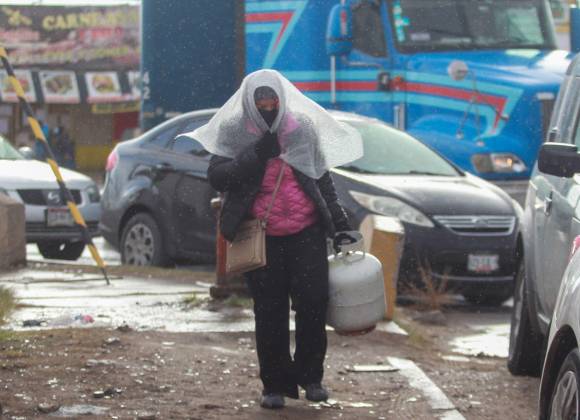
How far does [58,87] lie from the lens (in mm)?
51562

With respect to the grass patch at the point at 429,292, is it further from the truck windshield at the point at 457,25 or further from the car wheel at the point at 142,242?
the truck windshield at the point at 457,25

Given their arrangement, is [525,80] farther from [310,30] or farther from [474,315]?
[474,315]

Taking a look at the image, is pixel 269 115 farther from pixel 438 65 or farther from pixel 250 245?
pixel 438 65

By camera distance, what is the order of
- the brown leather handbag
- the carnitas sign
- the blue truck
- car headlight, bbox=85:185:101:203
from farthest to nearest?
the carnitas sign, car headlight, bbox=85:185:101:203, the blue truck, the brown leather handbag

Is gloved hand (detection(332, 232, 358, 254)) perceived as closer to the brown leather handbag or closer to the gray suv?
the brown leather handbag

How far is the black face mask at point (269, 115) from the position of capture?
747 centimetres

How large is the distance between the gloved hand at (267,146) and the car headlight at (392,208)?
472 cm

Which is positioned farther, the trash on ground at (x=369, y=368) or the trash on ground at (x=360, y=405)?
the trash on ground at (x=369, y=368)

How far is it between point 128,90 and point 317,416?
46094mm

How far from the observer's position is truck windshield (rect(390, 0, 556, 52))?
615 inches

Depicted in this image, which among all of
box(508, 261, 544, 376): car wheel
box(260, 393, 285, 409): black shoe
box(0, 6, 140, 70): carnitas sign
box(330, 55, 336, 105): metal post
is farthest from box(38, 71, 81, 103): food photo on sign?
box(260, 393, 285, 409): black shoe

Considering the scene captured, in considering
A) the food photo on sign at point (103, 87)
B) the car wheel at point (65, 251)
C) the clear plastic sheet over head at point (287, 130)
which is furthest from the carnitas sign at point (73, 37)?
the clear plastic sheet over head at point (287, 130)

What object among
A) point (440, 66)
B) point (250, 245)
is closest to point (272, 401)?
point (250, 245)

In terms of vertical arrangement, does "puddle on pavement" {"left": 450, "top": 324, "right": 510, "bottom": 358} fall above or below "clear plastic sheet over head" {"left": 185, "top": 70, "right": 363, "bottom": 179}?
below
